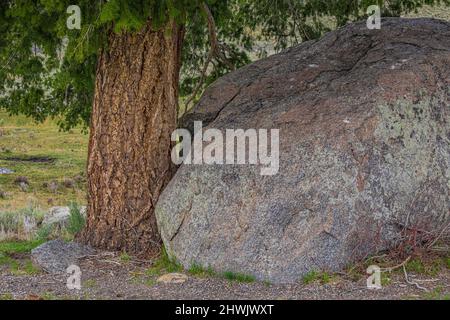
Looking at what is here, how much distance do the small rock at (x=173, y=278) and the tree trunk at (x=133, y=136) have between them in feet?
3.17

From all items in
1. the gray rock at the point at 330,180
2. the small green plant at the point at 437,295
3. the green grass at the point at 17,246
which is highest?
the gray rock at the point at 330,180

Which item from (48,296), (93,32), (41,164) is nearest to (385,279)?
(48,296)

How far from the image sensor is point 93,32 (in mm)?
6984

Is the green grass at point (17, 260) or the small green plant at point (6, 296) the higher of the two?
the green grass at point (17, 260)

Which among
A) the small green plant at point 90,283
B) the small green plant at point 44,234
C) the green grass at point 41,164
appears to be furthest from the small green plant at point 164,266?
the green grass at point 41,164

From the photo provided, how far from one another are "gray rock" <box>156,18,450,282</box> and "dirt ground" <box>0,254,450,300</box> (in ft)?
0.77

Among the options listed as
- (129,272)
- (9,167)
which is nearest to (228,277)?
(129,272)

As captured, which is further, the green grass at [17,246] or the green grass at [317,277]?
the green grass at [17,246]

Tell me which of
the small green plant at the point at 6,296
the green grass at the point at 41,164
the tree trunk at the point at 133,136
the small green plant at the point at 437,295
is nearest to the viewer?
the small green plant at the point at 437,295

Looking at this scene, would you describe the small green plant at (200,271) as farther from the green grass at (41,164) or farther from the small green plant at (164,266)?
the green grass at (41,164)

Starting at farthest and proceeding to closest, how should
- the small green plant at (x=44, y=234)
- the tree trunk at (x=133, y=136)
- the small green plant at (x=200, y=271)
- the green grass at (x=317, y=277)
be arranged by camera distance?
the small green plant at (x=44, y=234) < the tree trunk at (x=133, y=136) < the small green plant at (x=200, y=271) < the green grass at (x=317, y=277)

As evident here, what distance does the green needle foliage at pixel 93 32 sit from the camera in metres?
6.67

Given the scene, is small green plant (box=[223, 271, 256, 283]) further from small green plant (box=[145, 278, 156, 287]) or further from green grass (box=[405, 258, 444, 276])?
green grass (box=[405, 258, 444, 276])
